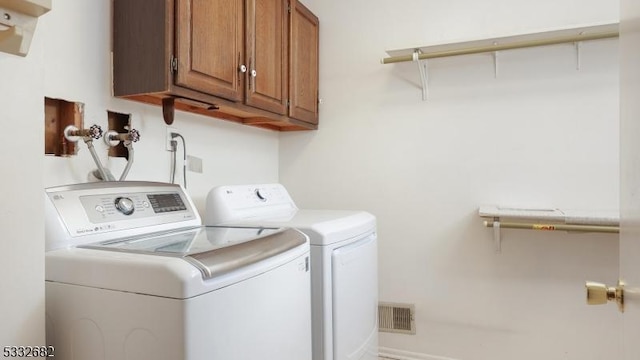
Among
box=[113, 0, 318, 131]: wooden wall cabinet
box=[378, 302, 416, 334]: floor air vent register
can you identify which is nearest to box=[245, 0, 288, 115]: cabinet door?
box=[113, 0, 318, 131]: wooden wall cabinet

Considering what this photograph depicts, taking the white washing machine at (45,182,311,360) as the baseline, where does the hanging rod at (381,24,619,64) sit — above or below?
above

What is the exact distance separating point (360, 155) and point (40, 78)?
187 centimetres

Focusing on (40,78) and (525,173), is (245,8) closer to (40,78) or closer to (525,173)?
(40,78)

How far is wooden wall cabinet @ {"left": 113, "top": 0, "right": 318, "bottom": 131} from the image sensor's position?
4.64ft

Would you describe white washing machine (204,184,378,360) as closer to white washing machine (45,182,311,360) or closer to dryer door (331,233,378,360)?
dryer door (331,233,378,360)

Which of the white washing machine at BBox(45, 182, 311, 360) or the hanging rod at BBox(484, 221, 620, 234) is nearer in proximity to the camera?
the white washing machine at BBox(45, 182, 311, 360)

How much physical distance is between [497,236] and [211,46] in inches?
67.5

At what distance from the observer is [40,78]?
87 cm

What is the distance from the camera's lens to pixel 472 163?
2.27 metres

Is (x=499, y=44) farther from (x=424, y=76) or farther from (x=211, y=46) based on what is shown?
(x=211, y=46)

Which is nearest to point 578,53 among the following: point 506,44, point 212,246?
point 506,44

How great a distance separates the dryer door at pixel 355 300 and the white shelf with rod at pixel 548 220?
676 mm

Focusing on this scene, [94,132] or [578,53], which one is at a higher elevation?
[578,53]

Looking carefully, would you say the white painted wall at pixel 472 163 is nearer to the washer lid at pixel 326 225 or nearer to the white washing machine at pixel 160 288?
the washer lid at pixel 326 225
